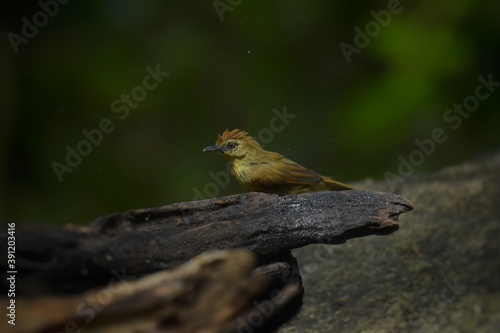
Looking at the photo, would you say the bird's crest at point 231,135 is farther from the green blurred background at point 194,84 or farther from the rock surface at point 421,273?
the green blurred background at point 194,84

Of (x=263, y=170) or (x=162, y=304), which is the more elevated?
(x=162, y=304)

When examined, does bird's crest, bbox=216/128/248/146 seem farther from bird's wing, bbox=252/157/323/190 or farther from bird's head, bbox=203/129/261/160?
bird's wing, bbox=252/157/323/190

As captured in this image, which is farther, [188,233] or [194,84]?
[194,84]

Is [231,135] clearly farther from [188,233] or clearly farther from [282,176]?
[188,233]

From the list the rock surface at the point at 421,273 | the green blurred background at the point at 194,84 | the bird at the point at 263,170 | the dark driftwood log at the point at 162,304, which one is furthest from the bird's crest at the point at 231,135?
the dark driftwood log at the point at 162,304

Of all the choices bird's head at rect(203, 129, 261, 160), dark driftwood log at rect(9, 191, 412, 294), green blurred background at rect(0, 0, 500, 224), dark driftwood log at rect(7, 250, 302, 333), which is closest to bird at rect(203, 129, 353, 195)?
bird's head at rect(203, 129, 261, 160)

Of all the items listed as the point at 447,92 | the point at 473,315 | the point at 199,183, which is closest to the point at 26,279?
the point at 473,315

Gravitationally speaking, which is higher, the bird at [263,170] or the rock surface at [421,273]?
the bird at [263,170]

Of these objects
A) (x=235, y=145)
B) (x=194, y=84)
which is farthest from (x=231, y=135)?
(x=194, y=84)
